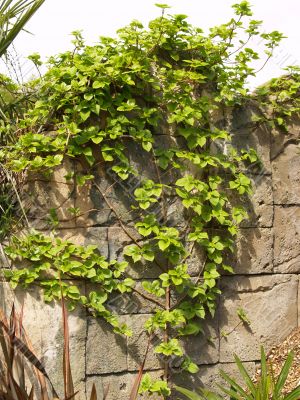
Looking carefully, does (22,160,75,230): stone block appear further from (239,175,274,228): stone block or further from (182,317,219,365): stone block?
(239,175,274,228): stone block

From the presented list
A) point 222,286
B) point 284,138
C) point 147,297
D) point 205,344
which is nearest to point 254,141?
point 284,138

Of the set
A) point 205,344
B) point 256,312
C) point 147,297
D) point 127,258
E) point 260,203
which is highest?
point 260,203

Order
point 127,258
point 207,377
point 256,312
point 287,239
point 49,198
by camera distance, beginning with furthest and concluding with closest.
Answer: point 287,239, point 256,312, point 207,377, point 127,258, point 49,198

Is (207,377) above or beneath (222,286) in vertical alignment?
beneath

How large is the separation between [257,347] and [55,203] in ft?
5.64

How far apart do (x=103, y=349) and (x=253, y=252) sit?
1.24 meters

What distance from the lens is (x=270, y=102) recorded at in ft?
15.4

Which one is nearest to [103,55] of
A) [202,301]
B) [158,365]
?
[202,301]

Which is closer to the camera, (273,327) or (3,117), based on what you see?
(3,117)

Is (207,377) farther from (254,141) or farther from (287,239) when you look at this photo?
(254,141)

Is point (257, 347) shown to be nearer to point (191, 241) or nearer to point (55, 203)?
point (191, 241)

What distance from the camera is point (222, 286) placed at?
445cm

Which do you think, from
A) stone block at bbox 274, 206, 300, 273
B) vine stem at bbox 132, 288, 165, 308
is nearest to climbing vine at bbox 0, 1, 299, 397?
vine stem at bbox 132, 288, 165, 308

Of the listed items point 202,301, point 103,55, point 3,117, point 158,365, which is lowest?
point 158,365
